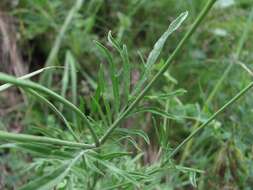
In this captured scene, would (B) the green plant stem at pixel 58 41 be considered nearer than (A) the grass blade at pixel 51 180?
No

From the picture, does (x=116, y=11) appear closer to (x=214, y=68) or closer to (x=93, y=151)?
(x=214, y=68)

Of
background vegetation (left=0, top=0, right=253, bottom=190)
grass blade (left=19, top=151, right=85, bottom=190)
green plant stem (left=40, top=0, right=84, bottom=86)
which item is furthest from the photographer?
green plant stem (left=40, top=0, right=84, bottom=86)

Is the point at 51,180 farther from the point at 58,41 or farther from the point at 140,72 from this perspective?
the point at 58,41

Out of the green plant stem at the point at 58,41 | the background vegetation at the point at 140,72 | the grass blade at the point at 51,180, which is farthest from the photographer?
the green plant stem at the point at 58,41

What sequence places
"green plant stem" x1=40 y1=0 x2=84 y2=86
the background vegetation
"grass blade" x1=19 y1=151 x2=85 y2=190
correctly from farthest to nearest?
"green plant stem" x1=40 y1=0 x2=84 y2=86, the background vegetation, "grass blade" x1=19 y1=151 x2=85 y2=190

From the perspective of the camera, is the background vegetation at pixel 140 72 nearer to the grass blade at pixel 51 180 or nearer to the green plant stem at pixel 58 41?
the green plant stem at pixel 58 41

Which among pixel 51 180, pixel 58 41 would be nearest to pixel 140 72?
pixel 58 41

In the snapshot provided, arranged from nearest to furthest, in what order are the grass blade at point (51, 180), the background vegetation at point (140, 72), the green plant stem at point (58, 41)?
the grass blade at point (51, 180) → the background vegetation at point (140, 72) → the green plant stem at point (58, 41)

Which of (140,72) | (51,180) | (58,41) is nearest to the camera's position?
(51,180)

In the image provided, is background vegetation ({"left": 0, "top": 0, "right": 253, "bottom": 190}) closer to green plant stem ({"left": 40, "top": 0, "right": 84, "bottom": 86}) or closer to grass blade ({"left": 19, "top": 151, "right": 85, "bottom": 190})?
green plant stem ({"left": 40, "top": 0, "right": 84, "bottom": 86})

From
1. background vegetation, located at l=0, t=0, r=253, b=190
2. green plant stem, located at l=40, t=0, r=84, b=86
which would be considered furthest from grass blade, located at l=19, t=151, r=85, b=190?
green plant stem, located at l=40, t=0, r=84, b=86

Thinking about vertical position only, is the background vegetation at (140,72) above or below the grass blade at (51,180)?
below

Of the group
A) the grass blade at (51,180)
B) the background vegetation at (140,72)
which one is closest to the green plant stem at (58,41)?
the background vegetation at (140,72)
